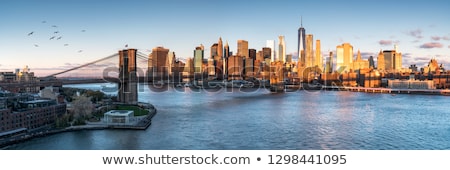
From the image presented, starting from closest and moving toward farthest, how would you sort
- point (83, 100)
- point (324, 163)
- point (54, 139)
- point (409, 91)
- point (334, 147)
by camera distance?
point (324, 163) → point (334, 147) → point (54, 139) → point (83, 100) → point (409, 91)

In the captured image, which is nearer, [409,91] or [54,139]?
[54,139]

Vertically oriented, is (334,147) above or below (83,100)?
below

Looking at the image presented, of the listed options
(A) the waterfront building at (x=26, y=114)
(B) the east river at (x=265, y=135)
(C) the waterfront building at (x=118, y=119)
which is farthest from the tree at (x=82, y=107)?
(B) the east river at (x=265, y=135)

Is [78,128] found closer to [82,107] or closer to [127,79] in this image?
[82,107]

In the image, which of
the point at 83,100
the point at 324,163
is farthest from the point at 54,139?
the point at 324,163

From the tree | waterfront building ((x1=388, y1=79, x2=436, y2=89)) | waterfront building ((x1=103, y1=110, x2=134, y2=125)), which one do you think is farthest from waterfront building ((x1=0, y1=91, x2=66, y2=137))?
waterfront building ((x1=388, y1=79, x2=436, y2=89))

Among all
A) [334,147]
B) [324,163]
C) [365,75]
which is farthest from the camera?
[365,75]

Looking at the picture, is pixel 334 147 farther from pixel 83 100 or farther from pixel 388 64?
pixel 388 64

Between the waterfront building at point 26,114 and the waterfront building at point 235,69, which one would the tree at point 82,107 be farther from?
the waterfront building at point 235,69
